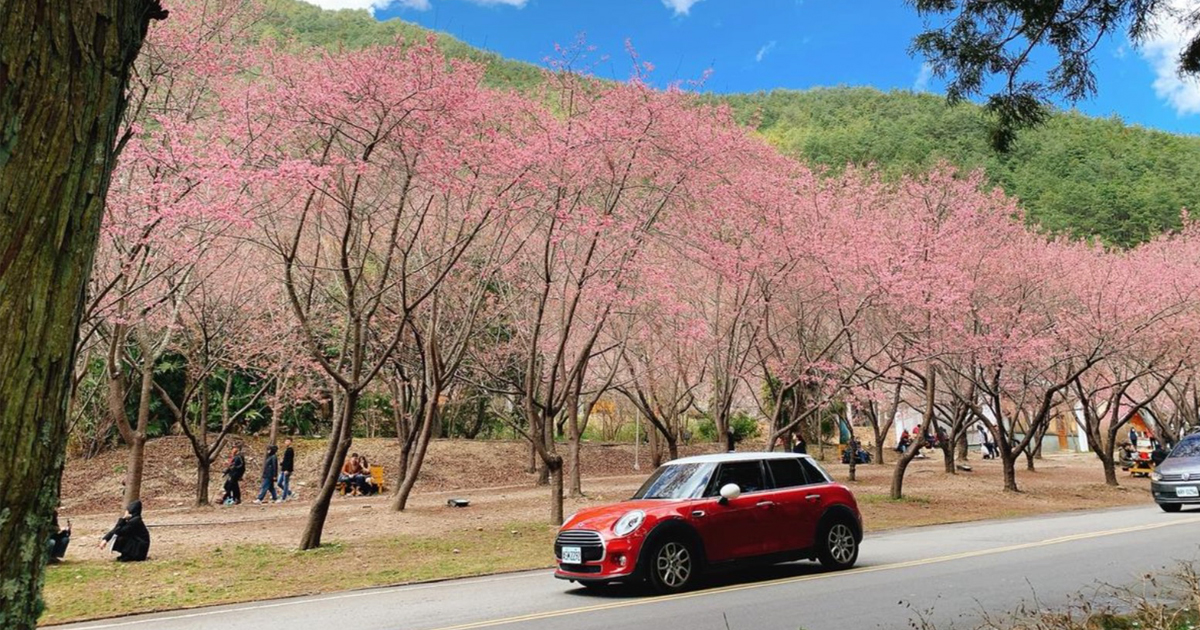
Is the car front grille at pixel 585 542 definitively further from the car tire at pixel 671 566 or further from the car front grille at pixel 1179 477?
the car front grille at pixel 1179 477

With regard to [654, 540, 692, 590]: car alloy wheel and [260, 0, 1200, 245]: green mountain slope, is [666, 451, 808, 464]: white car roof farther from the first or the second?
[260, 0, 1200, 245]: green mountain slope

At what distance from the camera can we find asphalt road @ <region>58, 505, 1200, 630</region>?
782 centimetres

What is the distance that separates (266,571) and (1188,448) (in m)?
19.4

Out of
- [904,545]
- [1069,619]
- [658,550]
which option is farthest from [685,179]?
[1069,619]

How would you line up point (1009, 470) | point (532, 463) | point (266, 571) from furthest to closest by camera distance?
point (532, 463), point (1009, 470), point (266, 571)

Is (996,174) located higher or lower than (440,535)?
higher

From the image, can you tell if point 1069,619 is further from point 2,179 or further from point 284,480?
point 284,480

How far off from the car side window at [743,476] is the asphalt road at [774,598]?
115cm

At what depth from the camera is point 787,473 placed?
10812mm

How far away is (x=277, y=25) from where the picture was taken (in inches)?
632

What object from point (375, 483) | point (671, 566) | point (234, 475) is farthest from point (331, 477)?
point (375, 483)

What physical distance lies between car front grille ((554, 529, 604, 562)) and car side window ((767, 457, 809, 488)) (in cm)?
263

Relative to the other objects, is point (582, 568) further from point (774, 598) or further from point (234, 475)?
point (234, 475)

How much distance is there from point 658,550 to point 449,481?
21.9 metres
